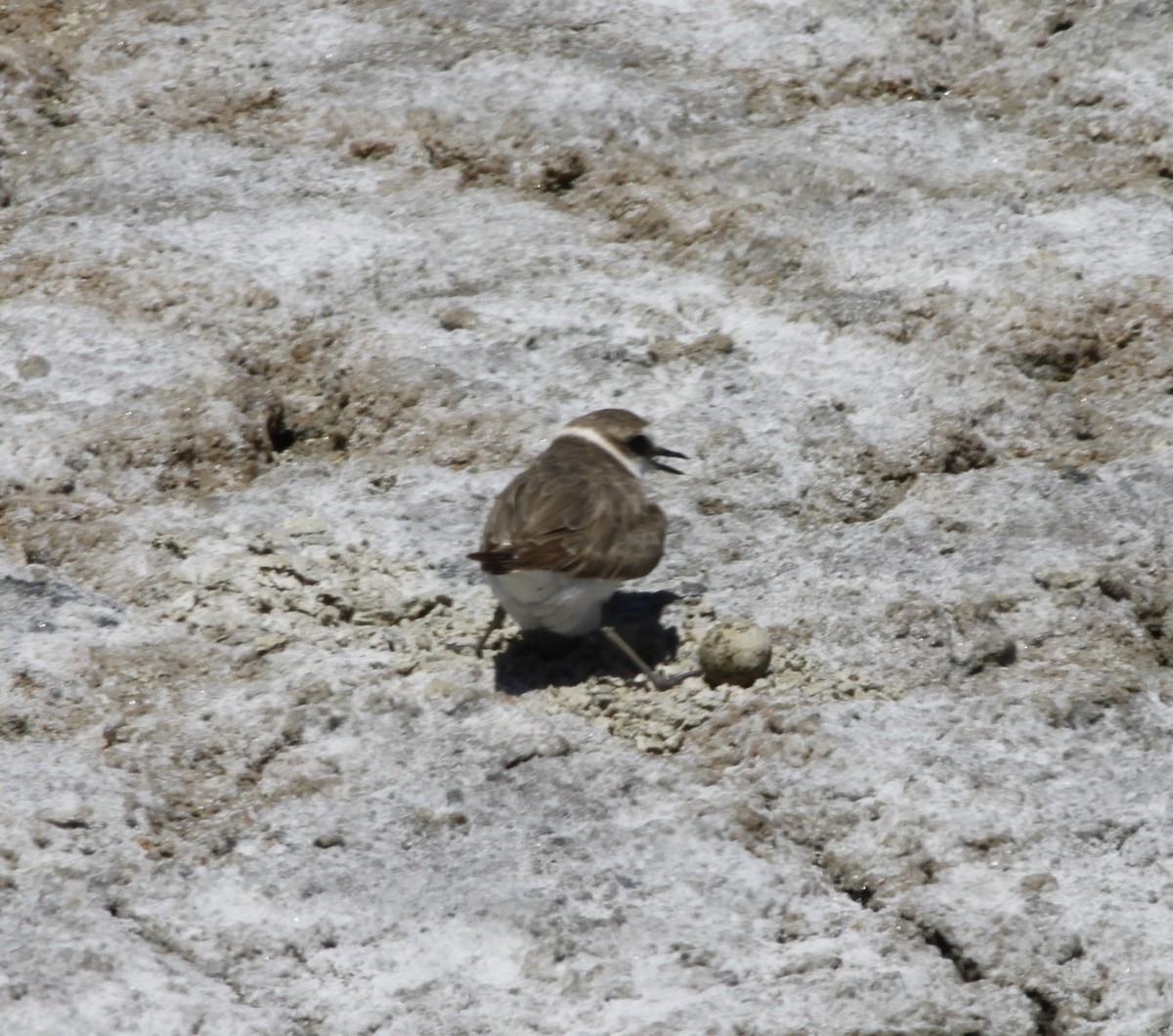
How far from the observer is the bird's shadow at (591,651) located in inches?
215

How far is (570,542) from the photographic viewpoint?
543cm

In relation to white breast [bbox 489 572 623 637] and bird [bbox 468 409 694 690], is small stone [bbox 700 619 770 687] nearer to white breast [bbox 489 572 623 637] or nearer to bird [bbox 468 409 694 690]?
bird [bbox 468 409 694 690]

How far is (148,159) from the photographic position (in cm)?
737

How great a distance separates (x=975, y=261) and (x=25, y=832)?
442 cm

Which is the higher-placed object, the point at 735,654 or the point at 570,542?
the point at 570,542

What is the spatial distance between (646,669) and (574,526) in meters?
0.55

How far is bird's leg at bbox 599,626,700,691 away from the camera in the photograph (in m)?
5.34

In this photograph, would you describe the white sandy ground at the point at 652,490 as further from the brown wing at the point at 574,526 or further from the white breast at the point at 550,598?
the brown wing at the point at 574,526

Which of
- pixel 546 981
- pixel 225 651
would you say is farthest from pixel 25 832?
pixel 546 981

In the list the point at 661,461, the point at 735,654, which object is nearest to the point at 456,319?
the point at 661,461

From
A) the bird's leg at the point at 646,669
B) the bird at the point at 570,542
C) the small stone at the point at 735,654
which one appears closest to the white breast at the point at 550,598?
the bird at the point at 570,542

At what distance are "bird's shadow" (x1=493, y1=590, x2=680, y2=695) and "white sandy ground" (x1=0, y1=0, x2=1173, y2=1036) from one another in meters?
0.06

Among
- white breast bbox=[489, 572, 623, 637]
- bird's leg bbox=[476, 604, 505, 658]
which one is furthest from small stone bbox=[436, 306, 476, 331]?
white breast bbox=[489, 572, 623, 637]

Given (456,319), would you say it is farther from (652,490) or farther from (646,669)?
(646,669)
